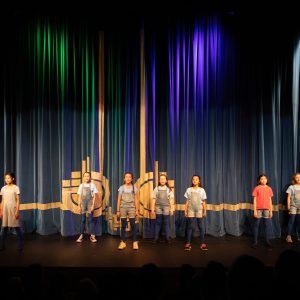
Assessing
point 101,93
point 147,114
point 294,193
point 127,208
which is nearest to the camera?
point 127,208

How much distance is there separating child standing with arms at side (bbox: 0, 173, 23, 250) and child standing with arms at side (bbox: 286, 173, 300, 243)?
4803 millimetres

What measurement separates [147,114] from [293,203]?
3.26 metres

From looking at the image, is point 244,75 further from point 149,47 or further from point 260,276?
point 260,276

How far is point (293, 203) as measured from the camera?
246 inches

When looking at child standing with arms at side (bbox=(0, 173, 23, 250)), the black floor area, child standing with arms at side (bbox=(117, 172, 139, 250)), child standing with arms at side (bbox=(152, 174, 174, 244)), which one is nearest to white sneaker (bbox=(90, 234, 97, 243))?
the black floor area

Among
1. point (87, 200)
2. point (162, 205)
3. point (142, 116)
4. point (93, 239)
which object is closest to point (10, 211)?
point (87, 200)

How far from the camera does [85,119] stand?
7.00m

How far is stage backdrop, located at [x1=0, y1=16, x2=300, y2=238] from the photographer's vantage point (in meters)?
6.72

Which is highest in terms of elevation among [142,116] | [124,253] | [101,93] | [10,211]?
[101,93]

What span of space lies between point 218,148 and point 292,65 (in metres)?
2.20

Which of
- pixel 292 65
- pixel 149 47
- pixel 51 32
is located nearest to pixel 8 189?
pixel 51 32

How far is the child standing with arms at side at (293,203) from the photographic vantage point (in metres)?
6.21

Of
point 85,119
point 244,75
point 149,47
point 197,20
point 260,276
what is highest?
point 197,20

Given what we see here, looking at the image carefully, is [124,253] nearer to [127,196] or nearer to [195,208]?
[127,196]
